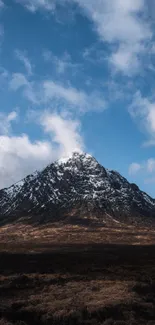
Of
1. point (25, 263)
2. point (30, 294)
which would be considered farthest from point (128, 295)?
point (25, 263)

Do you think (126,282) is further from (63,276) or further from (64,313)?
(64,313)

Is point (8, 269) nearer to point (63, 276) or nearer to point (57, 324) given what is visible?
point (63, 276)

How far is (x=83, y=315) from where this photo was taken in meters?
27.3

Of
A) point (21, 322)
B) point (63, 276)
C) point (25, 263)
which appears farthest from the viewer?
point (25, 263)

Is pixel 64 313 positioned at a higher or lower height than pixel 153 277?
lower

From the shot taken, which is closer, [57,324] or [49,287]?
[57,324]

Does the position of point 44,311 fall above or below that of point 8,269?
below

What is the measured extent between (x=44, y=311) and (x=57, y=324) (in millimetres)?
3191

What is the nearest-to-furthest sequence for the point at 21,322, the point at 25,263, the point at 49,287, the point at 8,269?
1. the point at 21,322
2. the point at 49,287
3. the point at 8,269
4. the point at 25,263

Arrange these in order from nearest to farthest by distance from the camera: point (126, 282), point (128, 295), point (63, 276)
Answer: point (128, 295) → point (126, 282) → point (63, 276)

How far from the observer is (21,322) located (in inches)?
993

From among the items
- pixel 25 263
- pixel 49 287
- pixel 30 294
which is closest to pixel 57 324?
pixel 30 294

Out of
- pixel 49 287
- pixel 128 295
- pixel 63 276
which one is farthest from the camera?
pixel 63 276

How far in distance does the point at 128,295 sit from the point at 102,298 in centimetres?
313
